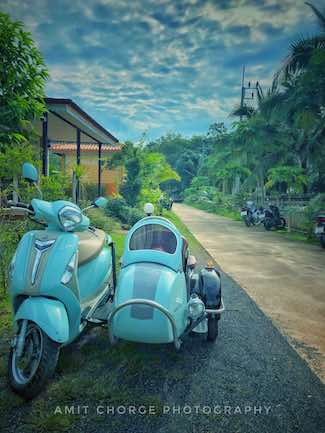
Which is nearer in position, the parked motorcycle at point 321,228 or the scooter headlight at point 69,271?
the scooter headlight at point 69,271

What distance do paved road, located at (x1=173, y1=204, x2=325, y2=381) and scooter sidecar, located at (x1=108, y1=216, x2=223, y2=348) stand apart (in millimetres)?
1121

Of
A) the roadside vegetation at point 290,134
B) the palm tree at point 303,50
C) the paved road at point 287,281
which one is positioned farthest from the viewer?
the palm tree at point 303,50

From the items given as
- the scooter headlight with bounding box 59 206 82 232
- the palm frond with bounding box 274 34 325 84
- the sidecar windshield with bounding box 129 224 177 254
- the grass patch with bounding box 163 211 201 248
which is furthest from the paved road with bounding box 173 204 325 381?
the palm frond with bounding box 274 34 325 84

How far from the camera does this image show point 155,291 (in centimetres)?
234

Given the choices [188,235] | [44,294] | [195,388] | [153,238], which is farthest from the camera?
[188,235]

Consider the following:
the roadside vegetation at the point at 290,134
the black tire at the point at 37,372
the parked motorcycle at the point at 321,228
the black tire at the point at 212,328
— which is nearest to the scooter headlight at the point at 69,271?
the black tire at the point at 37,372

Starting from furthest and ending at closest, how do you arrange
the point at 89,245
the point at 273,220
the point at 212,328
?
the point at 273,220 < the point at 212,328 < the point at 89,245

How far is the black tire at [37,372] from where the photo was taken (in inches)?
80.5

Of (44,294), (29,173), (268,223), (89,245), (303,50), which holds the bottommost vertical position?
(268,223)

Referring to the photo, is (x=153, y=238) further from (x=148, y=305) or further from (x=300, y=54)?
(x=300, y=54)

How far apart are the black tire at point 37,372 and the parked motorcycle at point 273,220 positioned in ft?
41.7

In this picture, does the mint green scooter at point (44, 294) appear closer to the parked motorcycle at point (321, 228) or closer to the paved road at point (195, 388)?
the paved road at point (195, 388)

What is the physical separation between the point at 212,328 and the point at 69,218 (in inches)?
71.4

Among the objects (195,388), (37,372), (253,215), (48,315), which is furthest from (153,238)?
(253,215)
